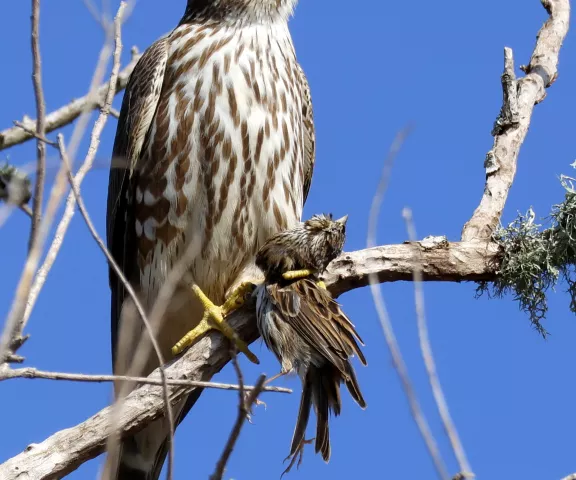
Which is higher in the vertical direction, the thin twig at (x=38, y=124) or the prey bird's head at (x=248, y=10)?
the prey bird's head at (x=248, y=10)

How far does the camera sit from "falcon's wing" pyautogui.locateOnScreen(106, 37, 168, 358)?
15.1ft

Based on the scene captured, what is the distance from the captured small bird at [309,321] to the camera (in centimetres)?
353

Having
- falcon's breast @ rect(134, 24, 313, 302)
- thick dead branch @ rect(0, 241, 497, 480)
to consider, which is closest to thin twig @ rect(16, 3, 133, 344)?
thick dead branch @ rect(0, 241, 497, 480)

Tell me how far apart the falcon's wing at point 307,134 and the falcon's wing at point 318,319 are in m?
1.26

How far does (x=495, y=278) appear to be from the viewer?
14.2 ft

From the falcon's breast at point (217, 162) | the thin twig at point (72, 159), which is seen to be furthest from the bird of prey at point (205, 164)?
the thin twig at point (72, 159)

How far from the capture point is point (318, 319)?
379 centimetres

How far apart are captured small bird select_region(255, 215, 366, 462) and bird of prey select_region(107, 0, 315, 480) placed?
14.1 inches

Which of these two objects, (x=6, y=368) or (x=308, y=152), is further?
(x=308, y=152)

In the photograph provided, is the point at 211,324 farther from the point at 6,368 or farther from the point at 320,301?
the point at 6,368

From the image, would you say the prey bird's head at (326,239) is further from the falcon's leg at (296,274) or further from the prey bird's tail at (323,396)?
the prey bird's tail at (323,396)

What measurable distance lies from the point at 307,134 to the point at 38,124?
9.81 ft

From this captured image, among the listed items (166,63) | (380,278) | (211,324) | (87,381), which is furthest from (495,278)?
(87,381)

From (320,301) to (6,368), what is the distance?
1778mm
